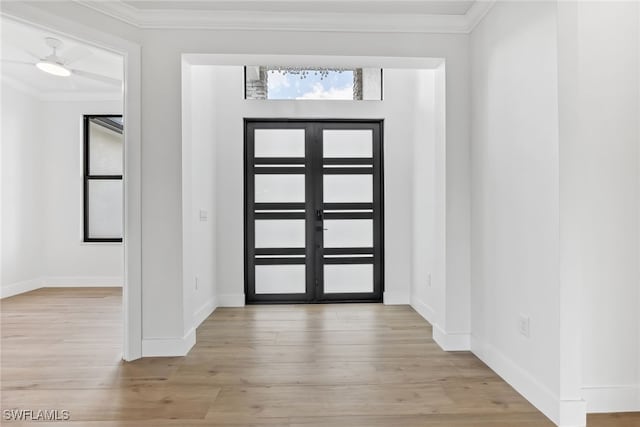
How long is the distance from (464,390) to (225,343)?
1.96 meters

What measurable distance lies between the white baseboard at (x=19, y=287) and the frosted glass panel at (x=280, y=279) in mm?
3352

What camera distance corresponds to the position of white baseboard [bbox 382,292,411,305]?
4852mm

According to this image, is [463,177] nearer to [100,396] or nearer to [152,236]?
[152,236]

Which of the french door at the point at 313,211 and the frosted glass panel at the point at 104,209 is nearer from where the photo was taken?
the french door at the point at 313,211

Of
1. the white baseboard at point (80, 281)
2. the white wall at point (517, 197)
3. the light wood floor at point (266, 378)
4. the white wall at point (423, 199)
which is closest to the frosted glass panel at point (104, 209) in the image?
the white baseboard at point (80, 281)

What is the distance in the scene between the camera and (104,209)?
19.7 ft

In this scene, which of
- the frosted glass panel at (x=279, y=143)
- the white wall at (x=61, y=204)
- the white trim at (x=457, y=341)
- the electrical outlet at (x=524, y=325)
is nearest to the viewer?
the electrical outlet at (x=524, y=325)

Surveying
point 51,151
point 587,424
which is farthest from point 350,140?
point 51,151

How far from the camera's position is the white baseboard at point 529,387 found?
2074mm

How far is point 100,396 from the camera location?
7.94 ft

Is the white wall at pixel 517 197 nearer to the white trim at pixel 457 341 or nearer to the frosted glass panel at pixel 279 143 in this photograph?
the white trim at pixel 457 341

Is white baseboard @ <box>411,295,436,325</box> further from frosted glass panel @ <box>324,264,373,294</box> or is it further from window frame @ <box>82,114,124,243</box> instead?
window frame @ <box>82,114,124,243</box>

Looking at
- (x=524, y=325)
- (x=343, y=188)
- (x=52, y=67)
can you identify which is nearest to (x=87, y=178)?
(x=52, y=67)

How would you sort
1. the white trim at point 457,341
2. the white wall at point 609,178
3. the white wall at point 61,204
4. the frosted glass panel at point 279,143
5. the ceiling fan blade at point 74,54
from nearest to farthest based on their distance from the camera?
1. the white wall at point 609,178
2. the white trim at point 457,341
3. the ceiling fan blade at point 74,54
4. the frosted glass panel at point 279,143
5. the white wall at point 61,204
